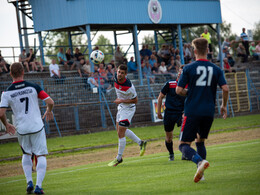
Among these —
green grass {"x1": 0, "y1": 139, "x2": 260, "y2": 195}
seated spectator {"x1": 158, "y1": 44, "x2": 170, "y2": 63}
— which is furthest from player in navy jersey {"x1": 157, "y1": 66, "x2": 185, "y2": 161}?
seated spectator {"x1": 158, "y1": 44, "x2": 170, "y2": 63}

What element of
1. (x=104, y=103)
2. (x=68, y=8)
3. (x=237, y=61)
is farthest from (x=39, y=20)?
(x=237, y=61)

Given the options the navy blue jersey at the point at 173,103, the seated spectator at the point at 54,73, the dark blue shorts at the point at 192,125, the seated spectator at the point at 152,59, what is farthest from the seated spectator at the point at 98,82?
the dark blue shorts at the point at 192,125

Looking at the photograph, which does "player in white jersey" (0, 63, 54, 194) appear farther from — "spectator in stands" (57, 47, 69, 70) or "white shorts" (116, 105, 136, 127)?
"spectator in stands" (57, 47, 69, 70)

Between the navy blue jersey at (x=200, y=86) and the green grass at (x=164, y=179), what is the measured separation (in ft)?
3.73

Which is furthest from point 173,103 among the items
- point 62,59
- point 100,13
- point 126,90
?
point 100,13

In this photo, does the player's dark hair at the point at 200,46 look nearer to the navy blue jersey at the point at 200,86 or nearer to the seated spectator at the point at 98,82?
the navy blue jersey at the point at 200,86

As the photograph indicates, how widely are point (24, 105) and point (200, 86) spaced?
2888 mm

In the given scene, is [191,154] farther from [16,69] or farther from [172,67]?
[172,67]

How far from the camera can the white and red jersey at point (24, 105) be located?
7.20m

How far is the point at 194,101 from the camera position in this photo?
6.65m

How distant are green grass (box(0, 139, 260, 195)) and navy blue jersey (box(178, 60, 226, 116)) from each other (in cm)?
114

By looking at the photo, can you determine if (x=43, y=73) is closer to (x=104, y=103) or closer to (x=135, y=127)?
(x=104, y=103)

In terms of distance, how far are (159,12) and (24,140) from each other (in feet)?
77.3

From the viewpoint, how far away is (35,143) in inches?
285
